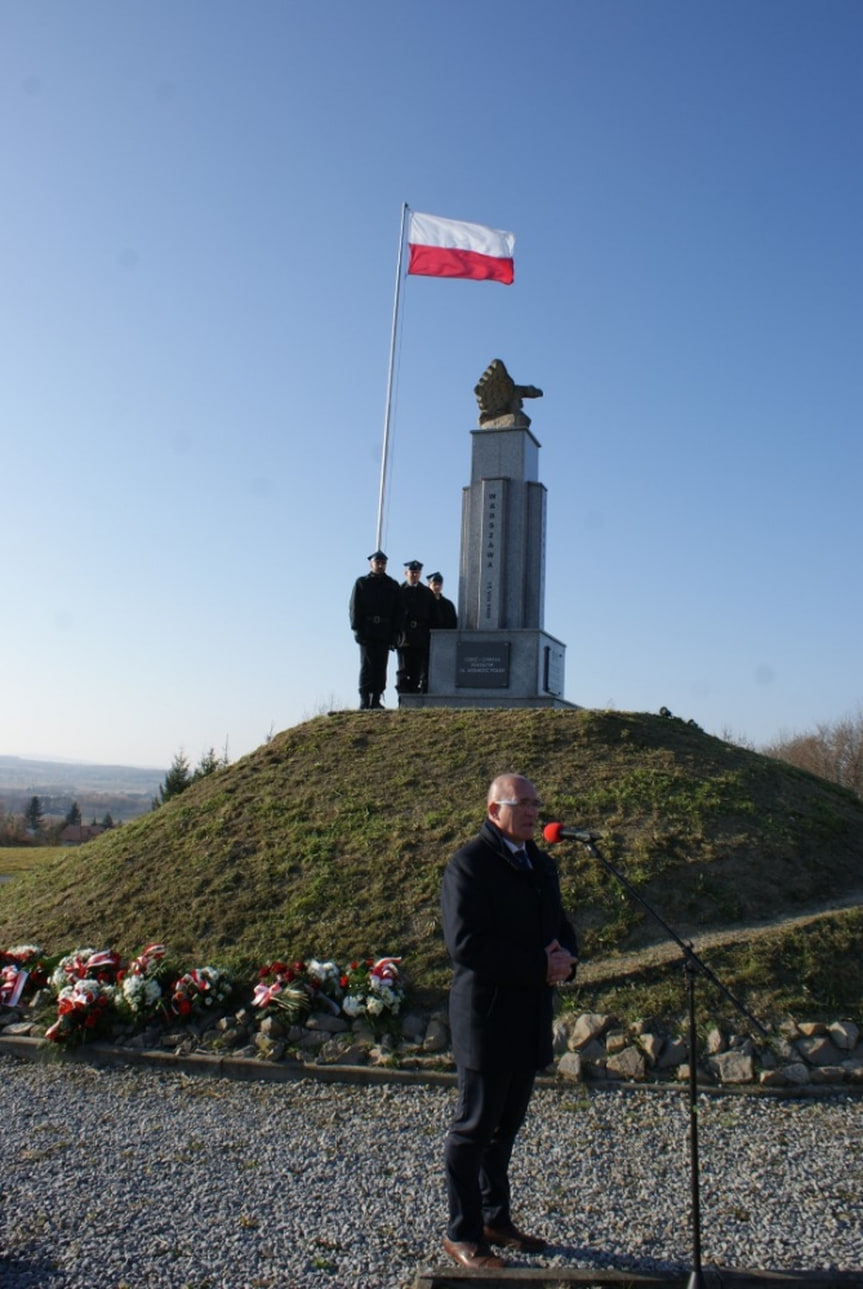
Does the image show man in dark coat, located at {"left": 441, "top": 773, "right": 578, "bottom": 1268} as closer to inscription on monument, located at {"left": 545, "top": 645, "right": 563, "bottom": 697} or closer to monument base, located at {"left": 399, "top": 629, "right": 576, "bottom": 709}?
monument base, located at {"left": 399, "top": 629, "right": 576, "bottom": 709}

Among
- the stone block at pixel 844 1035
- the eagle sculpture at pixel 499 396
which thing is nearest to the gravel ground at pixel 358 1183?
the stone block at pixel 844 1035

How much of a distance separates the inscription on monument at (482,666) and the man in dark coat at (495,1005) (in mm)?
9772

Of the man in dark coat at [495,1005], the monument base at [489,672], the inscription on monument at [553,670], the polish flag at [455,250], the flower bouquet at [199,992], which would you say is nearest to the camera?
the man in dark coat at [495,1005]

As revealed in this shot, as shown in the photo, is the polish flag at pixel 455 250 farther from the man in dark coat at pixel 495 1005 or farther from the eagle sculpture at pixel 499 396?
the man in dark coat at pixel 495 1005

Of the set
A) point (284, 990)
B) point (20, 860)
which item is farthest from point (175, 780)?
point (284, 990)

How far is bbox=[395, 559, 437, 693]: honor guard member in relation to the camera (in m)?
14.6

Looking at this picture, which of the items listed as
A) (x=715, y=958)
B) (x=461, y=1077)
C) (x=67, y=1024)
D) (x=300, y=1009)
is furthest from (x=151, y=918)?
(x=461, y=1077)

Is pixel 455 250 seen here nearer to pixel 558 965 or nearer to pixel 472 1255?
pixel 558 965

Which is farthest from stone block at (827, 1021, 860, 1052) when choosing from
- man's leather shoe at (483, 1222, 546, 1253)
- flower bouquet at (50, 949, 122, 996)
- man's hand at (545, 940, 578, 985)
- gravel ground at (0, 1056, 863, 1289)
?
flower bouquet at (50, 949, 122, 996)

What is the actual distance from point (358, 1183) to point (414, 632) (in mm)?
10078

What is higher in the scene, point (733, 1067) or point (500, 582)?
point (500, 582)

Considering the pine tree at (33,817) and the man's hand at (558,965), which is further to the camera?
the pine tree at (33,817)

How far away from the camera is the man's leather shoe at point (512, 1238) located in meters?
4.21

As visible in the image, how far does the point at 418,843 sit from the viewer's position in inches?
382
